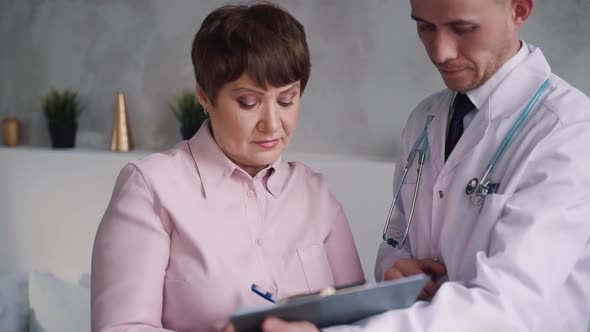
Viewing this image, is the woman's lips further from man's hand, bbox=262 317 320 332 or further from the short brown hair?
man's hand, bbox=262 317 320 332

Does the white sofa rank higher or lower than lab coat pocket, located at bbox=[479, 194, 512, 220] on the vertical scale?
lower

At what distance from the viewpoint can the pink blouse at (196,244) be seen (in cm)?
126

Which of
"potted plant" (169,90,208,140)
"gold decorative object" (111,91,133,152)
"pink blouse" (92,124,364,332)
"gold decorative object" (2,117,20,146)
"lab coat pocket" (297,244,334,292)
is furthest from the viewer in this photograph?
"gold decorative object" (2,117,20,146)

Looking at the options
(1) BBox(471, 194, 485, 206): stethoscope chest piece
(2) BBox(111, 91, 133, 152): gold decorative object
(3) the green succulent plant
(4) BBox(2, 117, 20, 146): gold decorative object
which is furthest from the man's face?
(4) BBox(2, 117, 20, 146): gold decorative object

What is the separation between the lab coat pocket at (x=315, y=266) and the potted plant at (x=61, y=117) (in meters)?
1.76

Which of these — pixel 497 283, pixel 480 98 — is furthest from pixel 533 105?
pixel 497 283

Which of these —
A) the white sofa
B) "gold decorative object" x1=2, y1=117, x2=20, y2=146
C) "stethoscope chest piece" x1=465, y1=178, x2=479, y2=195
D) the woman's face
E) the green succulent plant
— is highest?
the woman's face

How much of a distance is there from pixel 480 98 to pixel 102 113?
1.92 meters

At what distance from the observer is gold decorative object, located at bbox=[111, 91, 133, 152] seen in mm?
2773

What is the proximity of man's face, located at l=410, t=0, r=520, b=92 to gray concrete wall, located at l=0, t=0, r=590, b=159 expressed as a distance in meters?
0.97

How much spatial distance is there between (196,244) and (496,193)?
1.76 feet

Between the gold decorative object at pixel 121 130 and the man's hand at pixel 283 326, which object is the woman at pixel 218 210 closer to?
the man's hand at pixel 283 326

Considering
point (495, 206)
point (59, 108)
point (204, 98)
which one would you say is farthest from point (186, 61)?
point (495, 206)

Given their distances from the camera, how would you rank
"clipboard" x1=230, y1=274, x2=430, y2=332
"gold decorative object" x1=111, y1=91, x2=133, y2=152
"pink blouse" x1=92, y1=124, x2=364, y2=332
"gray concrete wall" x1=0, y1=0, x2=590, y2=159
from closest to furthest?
"clipboard" x1=230, y1=274, x2=430, y2=332, "pink blouse" x1=92, y1=124, x2=364, y2=332, "gray concrete wall" x1=0, y1=0, x2=590, y2=159, "gold decorative object" x1=111, y1=91, x2=133, y2=152
